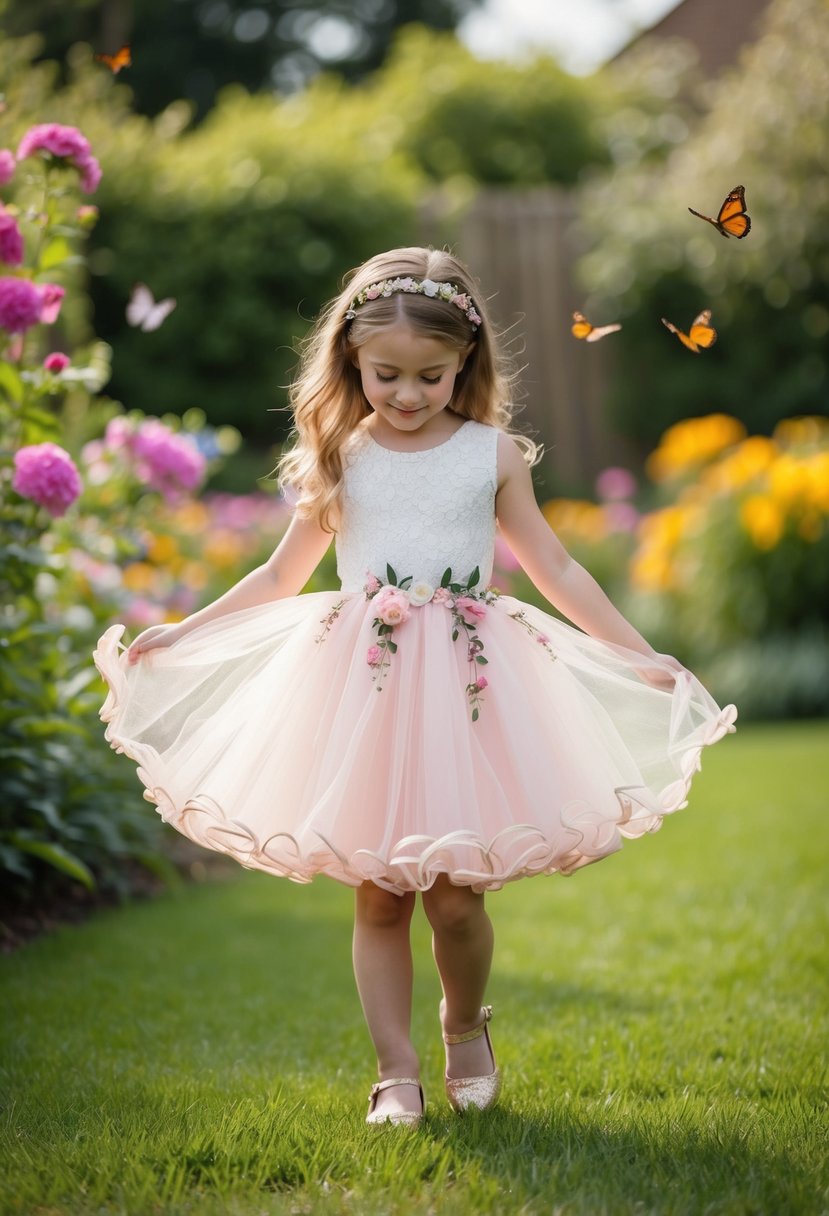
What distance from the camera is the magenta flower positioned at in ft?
11.1

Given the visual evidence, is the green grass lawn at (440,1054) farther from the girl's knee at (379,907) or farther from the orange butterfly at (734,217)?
the orange butterfly at (734,217)

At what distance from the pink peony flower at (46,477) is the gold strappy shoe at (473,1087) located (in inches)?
64.4

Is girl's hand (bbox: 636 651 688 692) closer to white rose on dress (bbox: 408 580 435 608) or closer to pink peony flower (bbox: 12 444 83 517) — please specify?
white rose on dress (bbox: 408 580 435 608)

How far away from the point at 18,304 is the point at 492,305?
9.52 m

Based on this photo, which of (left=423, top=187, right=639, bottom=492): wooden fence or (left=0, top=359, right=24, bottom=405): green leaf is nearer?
(left=0, top=359, right=24, bottom=405): green leaf

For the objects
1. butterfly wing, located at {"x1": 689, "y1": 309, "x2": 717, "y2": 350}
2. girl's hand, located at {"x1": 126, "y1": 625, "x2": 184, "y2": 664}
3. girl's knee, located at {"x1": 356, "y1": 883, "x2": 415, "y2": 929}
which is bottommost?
girl's knee, located at {"x1": 356, "y1": 883, "x2": 415, "y2": 929}

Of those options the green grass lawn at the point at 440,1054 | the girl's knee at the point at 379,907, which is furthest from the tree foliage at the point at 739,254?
the girl's knee at the point at 379,907

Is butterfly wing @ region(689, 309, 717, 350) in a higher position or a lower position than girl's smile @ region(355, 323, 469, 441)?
higher

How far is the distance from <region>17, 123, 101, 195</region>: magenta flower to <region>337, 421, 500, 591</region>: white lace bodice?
50.6 inches

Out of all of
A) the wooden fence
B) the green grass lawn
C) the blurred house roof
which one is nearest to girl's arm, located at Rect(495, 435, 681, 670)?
the green grass lawn

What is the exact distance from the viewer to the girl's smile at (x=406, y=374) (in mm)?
2533

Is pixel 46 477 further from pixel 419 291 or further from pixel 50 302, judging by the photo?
pixel 419 291

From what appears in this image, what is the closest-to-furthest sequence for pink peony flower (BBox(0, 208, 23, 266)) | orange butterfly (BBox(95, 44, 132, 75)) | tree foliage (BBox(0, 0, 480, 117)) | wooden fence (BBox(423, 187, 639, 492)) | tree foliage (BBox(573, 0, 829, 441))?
orange butterfly (BBox(95, 44, 132, 75)), pink peony flower (BBox(0, 208, 23, 266)), tree foliage (BBox(573, 0, 829, 441)), wooden fence (BBox(423, 187, 639, 492)), tree foliage (BBox(0, 0, 480, 117))

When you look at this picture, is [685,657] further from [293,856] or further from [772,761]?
[293,856]
